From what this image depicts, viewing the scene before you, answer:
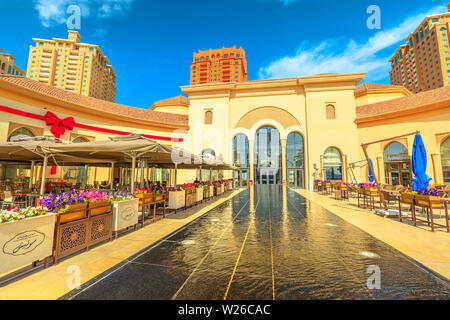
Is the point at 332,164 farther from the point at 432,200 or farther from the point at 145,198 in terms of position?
the point at 145,198

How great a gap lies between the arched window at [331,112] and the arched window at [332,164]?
3595 mm

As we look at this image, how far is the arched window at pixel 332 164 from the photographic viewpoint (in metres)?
20.2

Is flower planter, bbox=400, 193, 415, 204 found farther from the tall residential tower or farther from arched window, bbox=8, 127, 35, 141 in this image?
the tall residential tower

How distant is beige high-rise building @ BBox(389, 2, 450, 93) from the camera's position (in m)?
56.3

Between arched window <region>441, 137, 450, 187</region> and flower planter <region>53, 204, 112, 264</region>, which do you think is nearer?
flower planter <region>53, 204, 112, 264</region>

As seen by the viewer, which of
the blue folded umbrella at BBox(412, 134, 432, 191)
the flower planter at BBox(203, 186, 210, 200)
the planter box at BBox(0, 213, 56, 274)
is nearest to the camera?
the planter box at BBox(0, 213, 56, 274)

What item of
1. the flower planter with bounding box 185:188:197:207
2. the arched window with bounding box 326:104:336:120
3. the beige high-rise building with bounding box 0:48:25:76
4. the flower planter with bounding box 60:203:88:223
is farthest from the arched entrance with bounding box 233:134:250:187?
the beige high-rise building with bounding box 0:48:25:76

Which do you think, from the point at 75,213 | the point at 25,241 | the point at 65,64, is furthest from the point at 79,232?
the point at 65,64

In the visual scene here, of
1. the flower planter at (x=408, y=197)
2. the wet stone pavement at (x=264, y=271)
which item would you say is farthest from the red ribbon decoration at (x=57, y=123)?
the flower planter at (x=408, y=197)

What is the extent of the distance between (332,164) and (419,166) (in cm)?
1420

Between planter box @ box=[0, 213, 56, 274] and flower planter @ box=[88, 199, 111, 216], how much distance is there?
67 centimetres

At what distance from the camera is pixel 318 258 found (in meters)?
3.26
